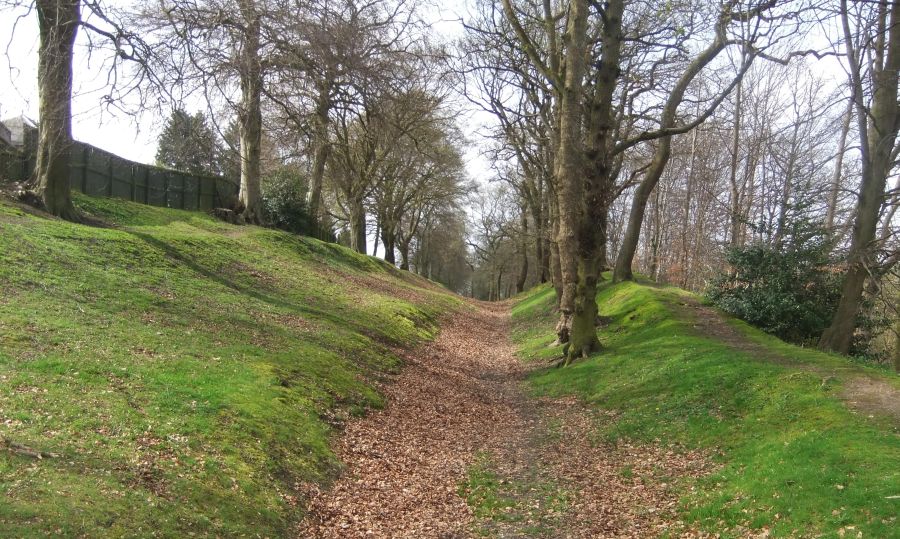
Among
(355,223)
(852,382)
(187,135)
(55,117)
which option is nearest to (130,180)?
(355,223)

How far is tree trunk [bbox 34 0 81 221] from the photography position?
502 inches

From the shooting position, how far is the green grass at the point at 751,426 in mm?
6367

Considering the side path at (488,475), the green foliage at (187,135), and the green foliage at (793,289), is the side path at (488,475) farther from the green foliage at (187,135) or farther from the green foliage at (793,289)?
the green foliage at (793,289)

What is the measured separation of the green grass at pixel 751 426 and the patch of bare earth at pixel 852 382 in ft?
0.61

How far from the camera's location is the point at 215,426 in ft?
25.5

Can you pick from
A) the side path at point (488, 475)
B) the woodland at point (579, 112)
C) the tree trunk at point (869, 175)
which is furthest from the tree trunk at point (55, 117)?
the tree trunk at point (869, 175)

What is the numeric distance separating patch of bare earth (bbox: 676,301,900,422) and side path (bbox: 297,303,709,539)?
2.62m

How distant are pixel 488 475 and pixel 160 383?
16.1 ft

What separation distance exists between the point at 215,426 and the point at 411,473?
289cm

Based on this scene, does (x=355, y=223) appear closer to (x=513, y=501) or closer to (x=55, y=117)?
(x=55, y=117)

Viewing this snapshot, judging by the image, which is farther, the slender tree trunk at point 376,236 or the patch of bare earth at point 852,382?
the slender tree trunk at point 376,236

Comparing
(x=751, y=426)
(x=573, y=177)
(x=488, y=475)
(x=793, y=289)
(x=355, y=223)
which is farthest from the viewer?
(x=355, y=223)

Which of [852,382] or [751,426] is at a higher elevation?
[852,382]

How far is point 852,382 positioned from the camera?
33.3ft
